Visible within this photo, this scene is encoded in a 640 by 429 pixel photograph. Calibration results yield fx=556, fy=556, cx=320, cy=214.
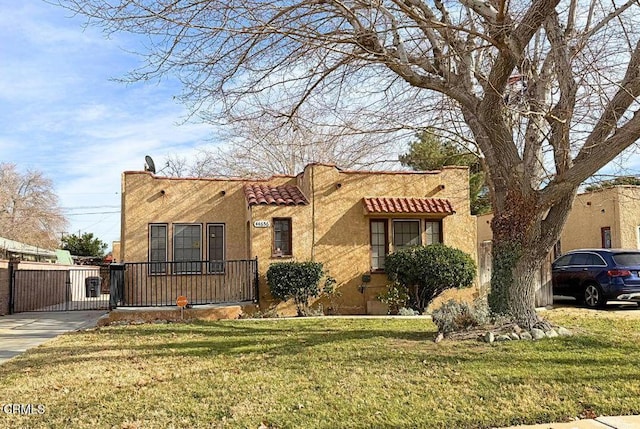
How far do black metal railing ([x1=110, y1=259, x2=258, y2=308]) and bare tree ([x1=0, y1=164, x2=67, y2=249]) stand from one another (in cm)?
3015

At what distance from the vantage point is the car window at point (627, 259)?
14164 millimetres

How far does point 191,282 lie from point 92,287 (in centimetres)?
1240

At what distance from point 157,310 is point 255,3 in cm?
765

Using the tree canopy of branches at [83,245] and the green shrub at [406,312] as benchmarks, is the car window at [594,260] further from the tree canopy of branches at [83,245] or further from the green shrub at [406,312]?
the tree canopy of branches at [83,245]

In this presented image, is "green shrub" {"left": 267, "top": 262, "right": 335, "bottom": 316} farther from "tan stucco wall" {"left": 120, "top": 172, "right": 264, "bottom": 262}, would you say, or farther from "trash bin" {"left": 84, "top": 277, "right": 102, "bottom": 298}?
"trash bin" {"left": 84, "top": 277, "right": 102, "bottom": 298}

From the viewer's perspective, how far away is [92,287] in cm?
2486

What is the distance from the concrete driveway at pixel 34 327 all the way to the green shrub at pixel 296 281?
4206mm

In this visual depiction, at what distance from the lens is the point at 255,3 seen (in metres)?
7.96

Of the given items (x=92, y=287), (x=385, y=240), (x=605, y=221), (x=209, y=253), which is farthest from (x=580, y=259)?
(x=92, y=287)

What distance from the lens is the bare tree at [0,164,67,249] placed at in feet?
132

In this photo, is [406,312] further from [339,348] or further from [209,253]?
[209,253]

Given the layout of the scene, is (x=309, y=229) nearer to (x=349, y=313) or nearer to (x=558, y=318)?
(x=349, y=313)

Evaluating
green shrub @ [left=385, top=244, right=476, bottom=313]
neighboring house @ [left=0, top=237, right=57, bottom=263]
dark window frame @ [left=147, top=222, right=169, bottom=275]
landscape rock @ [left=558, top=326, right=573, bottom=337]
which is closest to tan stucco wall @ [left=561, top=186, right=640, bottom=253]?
green shrub @ [left=385, top=244, right=476, bottom=313]

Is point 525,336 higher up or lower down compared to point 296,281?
lower down
